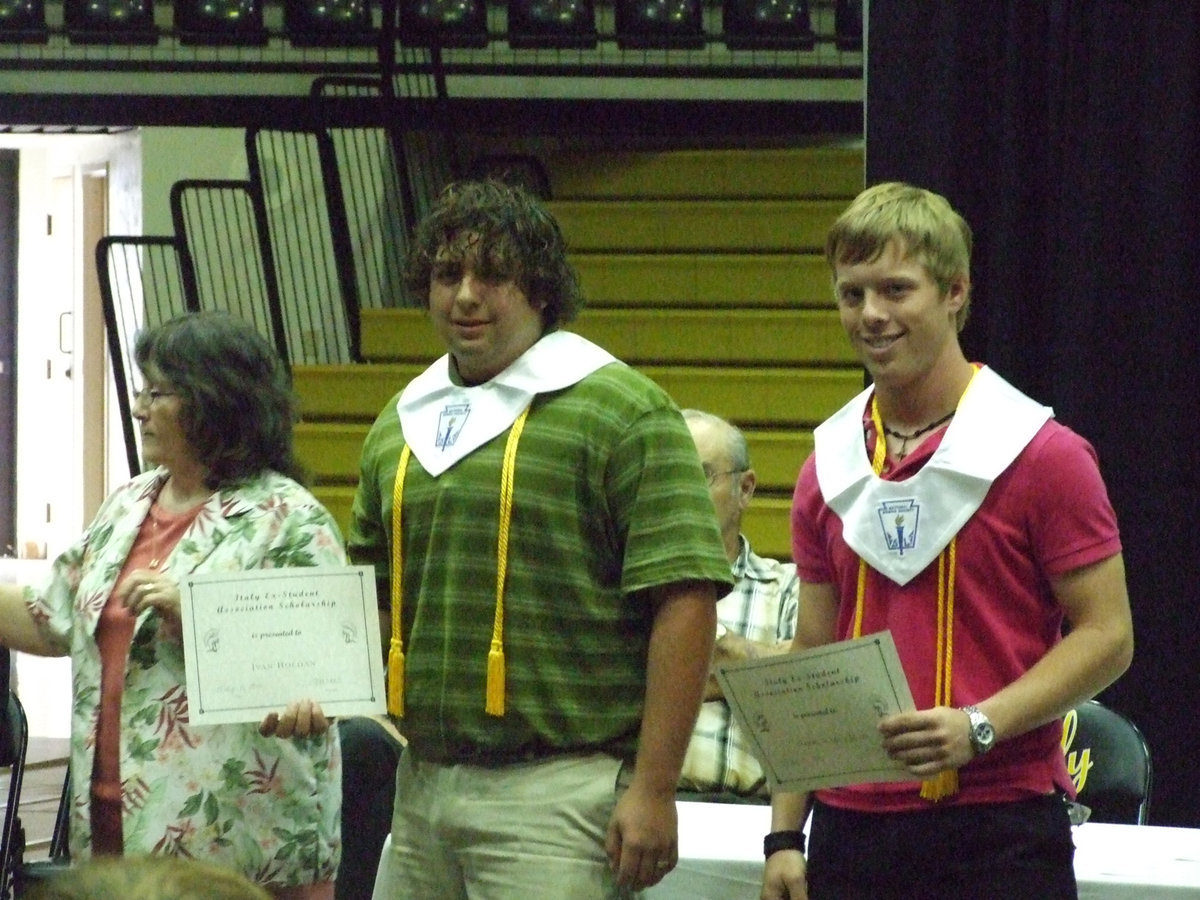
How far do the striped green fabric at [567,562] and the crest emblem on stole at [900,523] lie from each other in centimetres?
24

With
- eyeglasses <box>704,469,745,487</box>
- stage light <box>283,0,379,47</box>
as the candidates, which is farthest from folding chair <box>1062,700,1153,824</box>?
stage light <box>283,0,379,47</box>

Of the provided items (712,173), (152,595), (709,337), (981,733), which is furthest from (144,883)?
(712,173)

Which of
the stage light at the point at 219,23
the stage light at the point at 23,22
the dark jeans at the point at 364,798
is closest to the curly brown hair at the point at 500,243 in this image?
the dark jeans at the point at 364,798

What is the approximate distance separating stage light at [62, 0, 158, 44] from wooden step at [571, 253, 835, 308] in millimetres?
2709

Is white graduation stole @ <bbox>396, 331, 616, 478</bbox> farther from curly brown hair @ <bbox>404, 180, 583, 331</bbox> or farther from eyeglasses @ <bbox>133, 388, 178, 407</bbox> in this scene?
eyeglasses @ <bbox>133, 388, 178, 407</bbox>

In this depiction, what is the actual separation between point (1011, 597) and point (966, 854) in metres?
0.26

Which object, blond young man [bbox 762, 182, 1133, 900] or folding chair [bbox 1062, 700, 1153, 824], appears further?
folding chair [bbox 1062, 700, 1153, 824]

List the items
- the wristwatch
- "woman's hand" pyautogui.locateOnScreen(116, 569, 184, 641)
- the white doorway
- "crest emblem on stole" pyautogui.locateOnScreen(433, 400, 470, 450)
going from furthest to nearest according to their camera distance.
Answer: the white doorway, "woman's hand" pyautogui.locateOnScreen(116, 569, 184, 641), "crest emblem on stole" pyautogui.locateOnScreen(433, 400, 470, 450), the wristwatch

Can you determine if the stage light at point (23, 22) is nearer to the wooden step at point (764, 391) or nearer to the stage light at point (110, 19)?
the stage light at point (110, 19)

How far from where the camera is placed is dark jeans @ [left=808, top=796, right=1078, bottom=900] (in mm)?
1714

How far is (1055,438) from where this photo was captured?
1740 mm

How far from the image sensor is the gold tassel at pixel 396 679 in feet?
6.67

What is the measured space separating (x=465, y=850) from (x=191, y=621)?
50 cm

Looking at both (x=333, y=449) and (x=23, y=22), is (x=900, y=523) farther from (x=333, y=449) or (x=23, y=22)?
(x=23, y=22)
